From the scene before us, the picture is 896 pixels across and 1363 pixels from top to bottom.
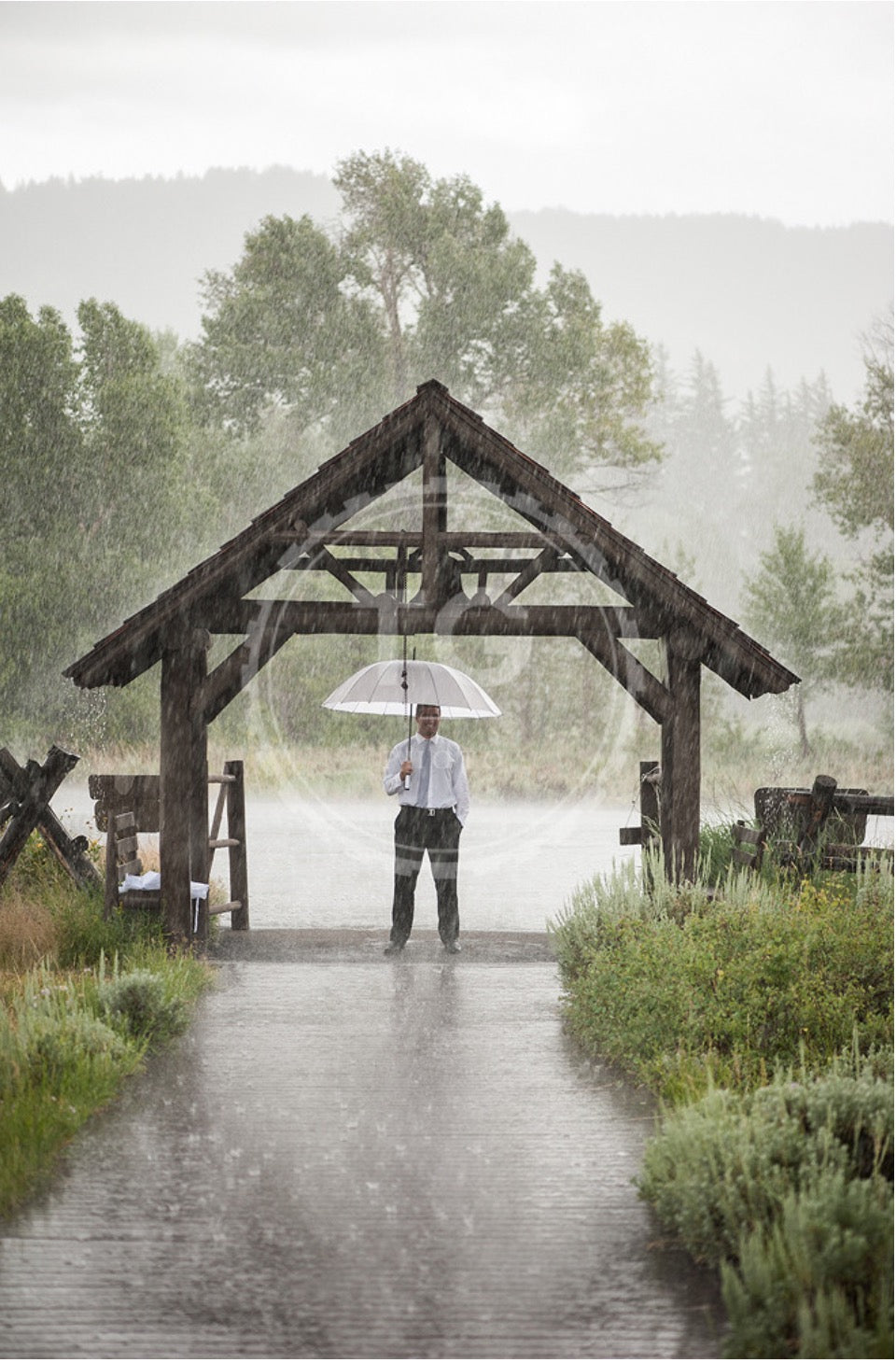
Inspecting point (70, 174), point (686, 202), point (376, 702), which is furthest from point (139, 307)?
point (376, 702)

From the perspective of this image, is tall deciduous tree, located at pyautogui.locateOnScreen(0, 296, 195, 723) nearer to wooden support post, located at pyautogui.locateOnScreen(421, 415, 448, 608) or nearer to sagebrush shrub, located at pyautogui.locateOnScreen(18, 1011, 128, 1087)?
wooden support post, located at pyautogui.locateOnScreen(421, 415, 448, 608)

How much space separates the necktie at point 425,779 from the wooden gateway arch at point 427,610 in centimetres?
112

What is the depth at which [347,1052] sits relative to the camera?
977 centimetres

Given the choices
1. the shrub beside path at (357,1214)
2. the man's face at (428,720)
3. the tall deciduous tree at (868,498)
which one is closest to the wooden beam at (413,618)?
the man's face at (428,720)

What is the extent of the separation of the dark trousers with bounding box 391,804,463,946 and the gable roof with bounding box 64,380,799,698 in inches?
104

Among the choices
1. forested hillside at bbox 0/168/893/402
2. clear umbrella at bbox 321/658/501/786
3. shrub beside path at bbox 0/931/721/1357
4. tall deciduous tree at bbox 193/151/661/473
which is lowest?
shrub beside path at bbox 0/931/721/1357

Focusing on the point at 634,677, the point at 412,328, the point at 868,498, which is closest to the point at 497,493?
the point at 634,677

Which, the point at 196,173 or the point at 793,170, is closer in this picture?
the point at 793,170

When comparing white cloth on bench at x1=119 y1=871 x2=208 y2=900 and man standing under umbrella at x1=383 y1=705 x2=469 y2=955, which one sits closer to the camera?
white cloth on bench at x1=119 y1=871 x2=208 y2=900

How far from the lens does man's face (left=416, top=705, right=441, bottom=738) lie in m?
13.7

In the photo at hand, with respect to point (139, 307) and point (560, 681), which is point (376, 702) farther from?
point (139, 307)

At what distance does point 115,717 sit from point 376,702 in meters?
20.0

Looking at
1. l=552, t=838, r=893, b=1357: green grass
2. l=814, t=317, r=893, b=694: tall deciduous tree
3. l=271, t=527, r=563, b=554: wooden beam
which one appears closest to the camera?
l=552, t=838, r=893, b=1357: green grass

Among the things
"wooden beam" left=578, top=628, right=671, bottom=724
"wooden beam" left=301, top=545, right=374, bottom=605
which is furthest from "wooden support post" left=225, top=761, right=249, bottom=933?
"wooden beam" left=578, top=628, right=671, bottom=724
